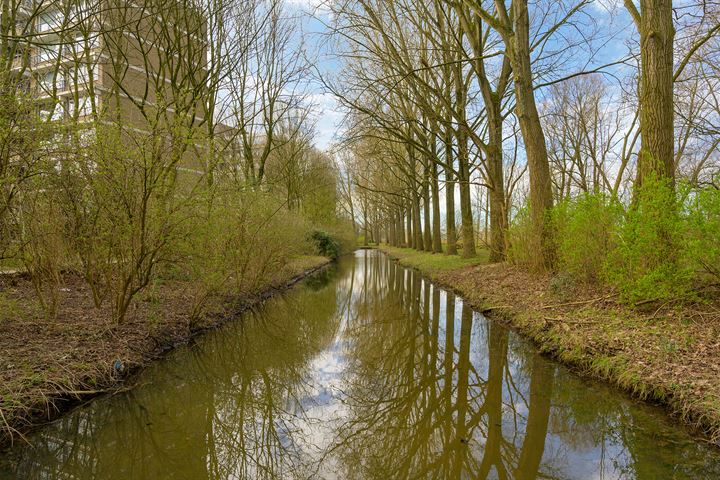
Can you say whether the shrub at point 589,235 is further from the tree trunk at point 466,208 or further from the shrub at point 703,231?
the tree trunk at point 466,208

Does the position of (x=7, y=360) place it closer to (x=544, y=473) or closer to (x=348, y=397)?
(x=348, y=397)

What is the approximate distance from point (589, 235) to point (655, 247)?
1725 mm

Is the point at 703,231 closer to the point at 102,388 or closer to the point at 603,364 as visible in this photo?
the point at 603,364

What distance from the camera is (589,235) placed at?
25.4ft

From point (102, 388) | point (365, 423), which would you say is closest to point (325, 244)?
point (102, 388)

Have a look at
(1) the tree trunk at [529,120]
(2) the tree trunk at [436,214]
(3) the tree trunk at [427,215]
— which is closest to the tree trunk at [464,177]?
(2) the tree trunk at [436,214]

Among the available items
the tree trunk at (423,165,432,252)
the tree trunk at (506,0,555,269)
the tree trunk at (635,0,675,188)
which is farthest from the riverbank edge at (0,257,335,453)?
the tree trunk at (423,165,432,252)

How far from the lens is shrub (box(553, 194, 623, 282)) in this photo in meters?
7.25

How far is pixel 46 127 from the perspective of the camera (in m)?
4.84

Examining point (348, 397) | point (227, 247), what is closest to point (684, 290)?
point (348, 397)

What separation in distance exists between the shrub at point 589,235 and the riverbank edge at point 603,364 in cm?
97

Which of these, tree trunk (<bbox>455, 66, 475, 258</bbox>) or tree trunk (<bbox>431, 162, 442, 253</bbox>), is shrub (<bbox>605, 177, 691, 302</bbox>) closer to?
tree trunk (<bbox>455, 66, 475, 258</bbox>)

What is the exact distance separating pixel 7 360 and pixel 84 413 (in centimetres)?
117

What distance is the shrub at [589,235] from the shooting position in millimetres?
7254
